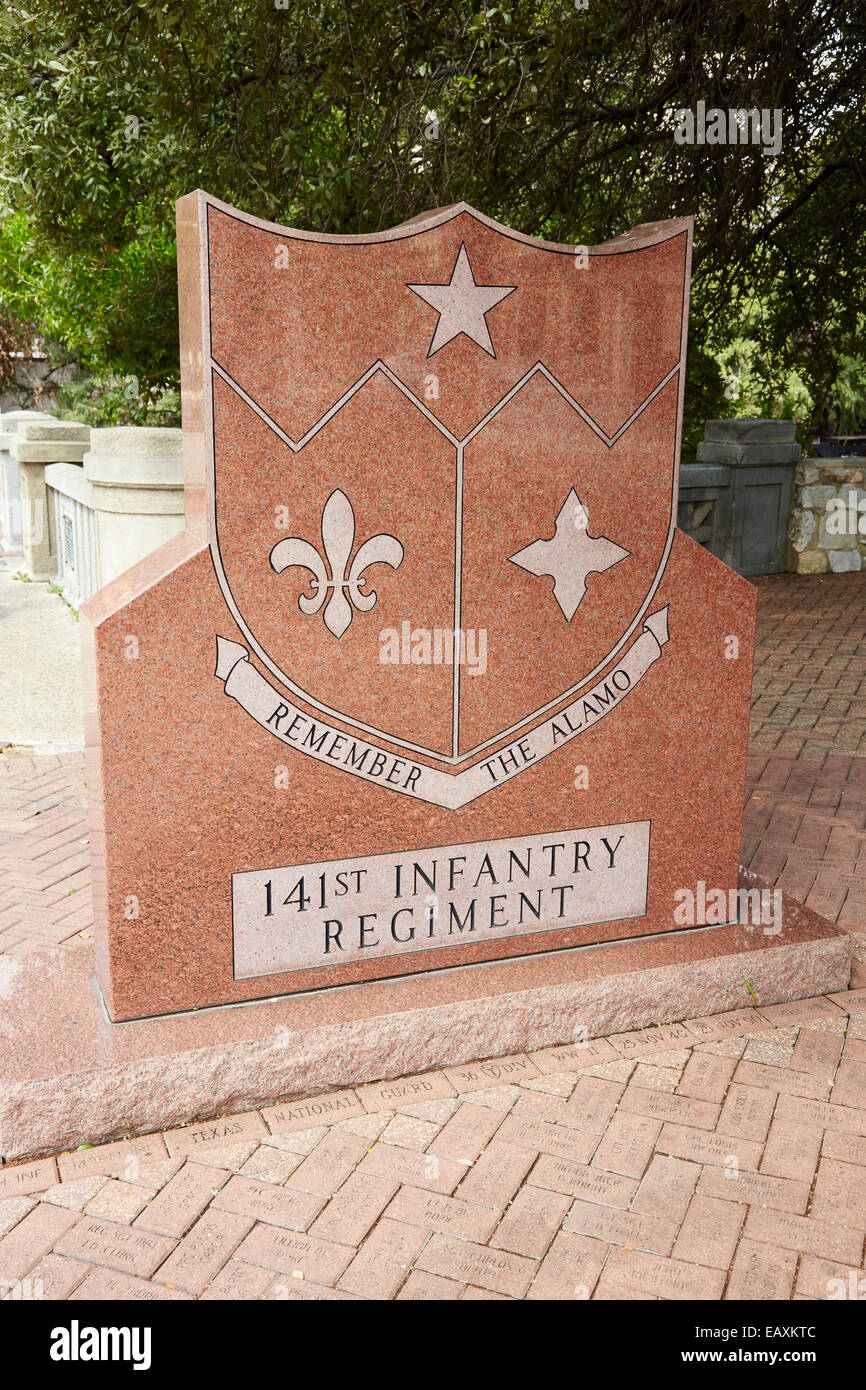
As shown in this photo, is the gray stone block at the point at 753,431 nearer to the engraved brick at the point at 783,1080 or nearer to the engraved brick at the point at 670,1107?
the engraved brick at the point at 783,1080

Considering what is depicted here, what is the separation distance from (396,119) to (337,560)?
4591 mm

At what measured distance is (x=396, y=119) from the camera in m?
6.76

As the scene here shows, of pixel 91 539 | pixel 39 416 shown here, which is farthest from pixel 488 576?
pixel 39 416

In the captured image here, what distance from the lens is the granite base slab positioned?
9.93 feet

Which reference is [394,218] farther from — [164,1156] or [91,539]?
[164,1156]

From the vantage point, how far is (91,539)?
9.14 metres

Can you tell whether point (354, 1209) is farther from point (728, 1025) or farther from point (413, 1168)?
point (728, 1025)

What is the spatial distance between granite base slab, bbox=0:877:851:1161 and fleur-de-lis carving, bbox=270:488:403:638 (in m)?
1.11

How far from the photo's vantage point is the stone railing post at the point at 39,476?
36.4ft

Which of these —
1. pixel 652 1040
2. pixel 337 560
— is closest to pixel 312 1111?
pixel 652 1040

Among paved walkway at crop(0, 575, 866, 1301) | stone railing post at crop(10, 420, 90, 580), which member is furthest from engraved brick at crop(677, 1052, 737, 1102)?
stone railing post at crop(10, 420, 90, 580)

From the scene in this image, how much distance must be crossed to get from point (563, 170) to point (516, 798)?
5.79 metres

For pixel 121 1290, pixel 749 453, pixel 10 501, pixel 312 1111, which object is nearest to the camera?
pixel 121 1290

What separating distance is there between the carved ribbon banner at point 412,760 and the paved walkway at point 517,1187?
85cm
